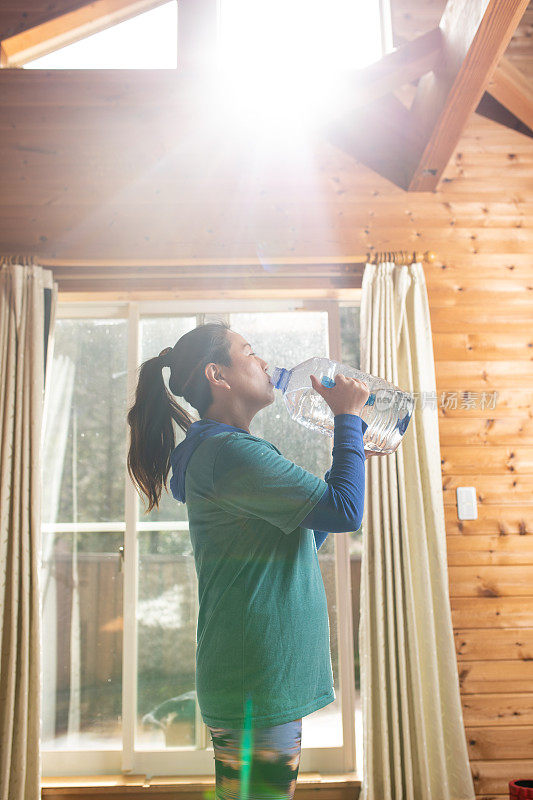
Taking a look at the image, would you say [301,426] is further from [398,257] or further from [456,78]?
[456,78]

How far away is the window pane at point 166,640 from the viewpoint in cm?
227

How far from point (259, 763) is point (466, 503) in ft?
5.16

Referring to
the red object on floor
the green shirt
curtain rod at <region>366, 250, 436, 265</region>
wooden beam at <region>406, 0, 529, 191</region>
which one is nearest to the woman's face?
the green shirt

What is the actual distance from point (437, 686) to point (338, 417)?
1399mm

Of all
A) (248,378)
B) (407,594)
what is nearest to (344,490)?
(248,378)

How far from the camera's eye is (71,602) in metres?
2.38

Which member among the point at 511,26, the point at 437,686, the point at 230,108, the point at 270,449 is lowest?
the point at 437,686

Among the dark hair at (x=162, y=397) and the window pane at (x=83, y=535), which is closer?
the dark hair at (x=162, y=397)

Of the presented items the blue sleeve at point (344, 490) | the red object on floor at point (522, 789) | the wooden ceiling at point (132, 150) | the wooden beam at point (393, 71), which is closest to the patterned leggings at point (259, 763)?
the blue sleeve at point (344, 490)

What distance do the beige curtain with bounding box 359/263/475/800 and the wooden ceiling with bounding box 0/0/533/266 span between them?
0.59 m

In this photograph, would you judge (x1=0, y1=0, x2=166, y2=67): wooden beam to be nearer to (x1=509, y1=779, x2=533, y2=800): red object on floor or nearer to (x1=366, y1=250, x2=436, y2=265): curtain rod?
(x1=366, y1=250, x2=436, y2=265): curtain rod

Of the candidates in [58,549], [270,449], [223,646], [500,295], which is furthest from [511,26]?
[58,549]

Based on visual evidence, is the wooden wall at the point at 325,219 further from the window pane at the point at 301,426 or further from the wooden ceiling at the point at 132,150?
the window pane at the point at 301,426

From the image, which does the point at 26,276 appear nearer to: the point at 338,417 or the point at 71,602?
the point at 71,602
